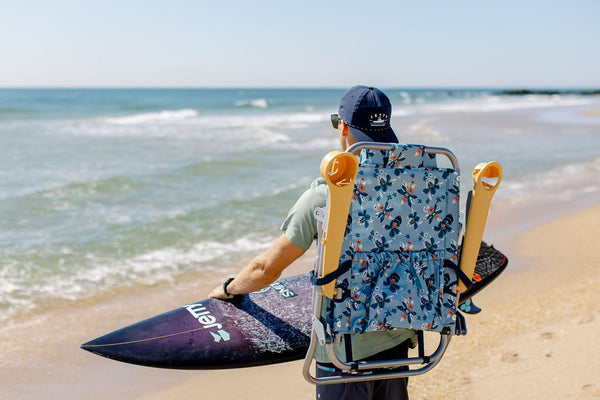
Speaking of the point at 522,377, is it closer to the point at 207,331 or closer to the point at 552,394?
the point at 552,394

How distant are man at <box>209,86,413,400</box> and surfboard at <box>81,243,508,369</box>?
0.84 m

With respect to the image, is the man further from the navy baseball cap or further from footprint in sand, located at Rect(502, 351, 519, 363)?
footprint in sand, located at Rect(502, 351, 519, 363)

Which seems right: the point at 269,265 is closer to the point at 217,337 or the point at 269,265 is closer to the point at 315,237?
the point at 315,237

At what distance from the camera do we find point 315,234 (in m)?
1.93

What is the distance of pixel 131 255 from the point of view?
6098mm

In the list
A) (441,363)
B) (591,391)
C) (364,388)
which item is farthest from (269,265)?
(591,391)

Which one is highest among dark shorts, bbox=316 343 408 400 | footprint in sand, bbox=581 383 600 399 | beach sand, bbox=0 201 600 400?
dark shorts, bbox=316 343 408 400

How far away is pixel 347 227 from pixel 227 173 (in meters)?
9.57

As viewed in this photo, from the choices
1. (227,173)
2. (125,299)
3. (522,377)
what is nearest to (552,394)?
(522,377)

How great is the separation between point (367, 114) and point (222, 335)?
166 cm

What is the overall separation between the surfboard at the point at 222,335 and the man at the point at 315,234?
0.84m

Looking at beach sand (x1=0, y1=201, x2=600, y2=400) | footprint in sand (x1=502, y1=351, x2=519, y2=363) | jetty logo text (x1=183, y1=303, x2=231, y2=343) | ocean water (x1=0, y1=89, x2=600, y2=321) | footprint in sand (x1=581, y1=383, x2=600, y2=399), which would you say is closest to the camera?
footprint in sand (x1=581, y1=383, x2=600, y2=399)

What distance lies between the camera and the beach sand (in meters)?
3.12

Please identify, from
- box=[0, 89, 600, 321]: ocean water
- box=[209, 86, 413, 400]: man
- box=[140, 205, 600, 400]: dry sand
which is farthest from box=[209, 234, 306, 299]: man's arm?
box=[0, 89, 600, 321]: ocean water
